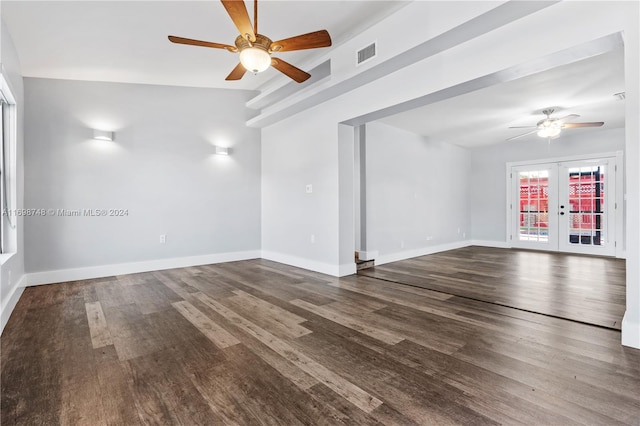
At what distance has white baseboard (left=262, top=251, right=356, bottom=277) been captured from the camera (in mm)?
4543

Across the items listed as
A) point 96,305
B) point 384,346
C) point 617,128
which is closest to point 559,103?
point 617,128

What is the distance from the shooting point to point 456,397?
1.65 meters

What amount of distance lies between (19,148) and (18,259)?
135cm

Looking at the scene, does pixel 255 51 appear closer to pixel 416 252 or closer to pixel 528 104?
pixel 528 104

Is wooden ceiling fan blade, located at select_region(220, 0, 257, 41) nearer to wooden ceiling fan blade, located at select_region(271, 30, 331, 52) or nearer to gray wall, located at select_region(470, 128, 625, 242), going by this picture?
wooden ceiling fan blade, located at select_region(271, 30, 331, 52)

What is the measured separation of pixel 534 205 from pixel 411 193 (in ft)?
11.5

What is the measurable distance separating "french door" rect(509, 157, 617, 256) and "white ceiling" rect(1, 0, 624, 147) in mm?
1670

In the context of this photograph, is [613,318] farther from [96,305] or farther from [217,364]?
[96,305]

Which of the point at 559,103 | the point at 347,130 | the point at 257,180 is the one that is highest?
the point at 559,103

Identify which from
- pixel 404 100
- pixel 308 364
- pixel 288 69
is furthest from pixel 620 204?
pixel 308 364

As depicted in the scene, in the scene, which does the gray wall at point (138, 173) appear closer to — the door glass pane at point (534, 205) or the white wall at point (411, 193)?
the white wall at point (411, 193)

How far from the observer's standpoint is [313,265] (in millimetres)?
4906

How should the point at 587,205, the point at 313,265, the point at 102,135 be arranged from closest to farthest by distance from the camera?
the point at 102,135, the point at 313,265, the point at 587,205

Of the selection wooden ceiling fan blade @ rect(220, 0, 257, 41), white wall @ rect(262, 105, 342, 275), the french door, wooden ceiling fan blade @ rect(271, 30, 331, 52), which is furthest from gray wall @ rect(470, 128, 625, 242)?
wooden ceiling fan blade @ rect(220, 0, 257, 41)
